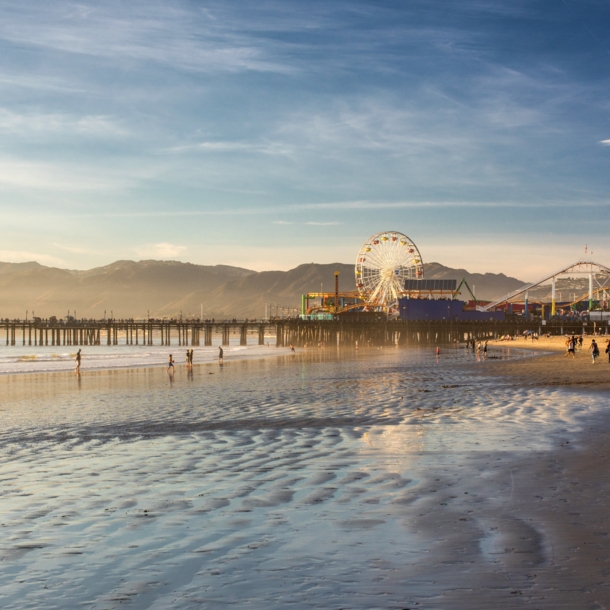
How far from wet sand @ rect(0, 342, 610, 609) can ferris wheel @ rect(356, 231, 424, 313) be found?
107 meters

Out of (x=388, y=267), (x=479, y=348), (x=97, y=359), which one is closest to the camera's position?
(x=479, y=348)

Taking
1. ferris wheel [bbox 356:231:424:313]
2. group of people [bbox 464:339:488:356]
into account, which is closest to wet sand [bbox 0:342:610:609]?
group of people [bbox 464:339:488:356]

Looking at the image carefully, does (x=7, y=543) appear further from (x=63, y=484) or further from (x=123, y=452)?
(x=123, y=452)

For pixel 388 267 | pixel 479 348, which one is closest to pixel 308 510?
pixel 479 348

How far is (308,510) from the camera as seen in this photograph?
26.6ft

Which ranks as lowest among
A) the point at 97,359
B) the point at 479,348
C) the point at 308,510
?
the point at 97,359

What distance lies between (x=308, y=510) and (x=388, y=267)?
393 ft

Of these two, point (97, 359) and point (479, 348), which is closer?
point (479, 348)

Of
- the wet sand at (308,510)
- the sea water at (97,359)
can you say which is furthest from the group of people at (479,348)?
the wet sand at (308,510)

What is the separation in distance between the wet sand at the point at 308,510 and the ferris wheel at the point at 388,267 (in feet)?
351

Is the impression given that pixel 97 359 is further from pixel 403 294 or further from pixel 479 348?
pixel 403 294

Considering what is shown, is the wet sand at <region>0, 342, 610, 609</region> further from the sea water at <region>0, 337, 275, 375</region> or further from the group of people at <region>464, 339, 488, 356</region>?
the group of people at <region>464, 339, 488, 356</region>

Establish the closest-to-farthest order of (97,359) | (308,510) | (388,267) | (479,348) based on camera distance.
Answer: (308,510) < (479,348) < (97,359) < (388,267)

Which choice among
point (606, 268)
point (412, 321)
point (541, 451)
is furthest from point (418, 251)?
point (541, 451)
